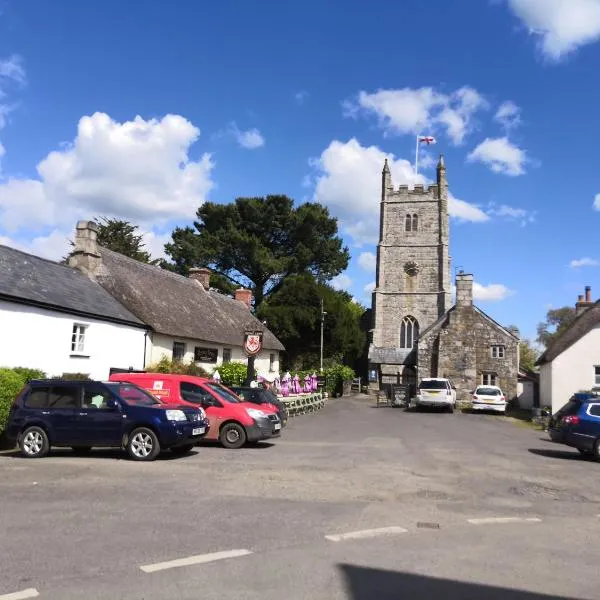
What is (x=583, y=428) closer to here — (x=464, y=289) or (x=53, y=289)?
(x=53, y=289)

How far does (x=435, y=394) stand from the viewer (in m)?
32.6

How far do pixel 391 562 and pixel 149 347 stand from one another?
839 inches

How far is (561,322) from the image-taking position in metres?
79.6

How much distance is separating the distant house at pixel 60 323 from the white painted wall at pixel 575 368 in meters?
21.1

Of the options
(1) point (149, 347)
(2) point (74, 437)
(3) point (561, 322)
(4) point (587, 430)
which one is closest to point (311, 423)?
(1) point (149, 347)

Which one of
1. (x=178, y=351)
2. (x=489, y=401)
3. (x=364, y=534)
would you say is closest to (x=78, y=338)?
(x=178, y=351)

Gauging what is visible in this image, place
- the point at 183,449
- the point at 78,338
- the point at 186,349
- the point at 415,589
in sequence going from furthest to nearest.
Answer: the point at 186,349 → the point at 78,338 → the point at 183,449 → the point at 415,589

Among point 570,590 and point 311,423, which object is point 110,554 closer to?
point 570,590

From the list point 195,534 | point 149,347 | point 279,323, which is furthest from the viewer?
point 279,323

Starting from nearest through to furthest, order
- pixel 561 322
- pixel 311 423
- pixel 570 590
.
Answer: pixel 570 590 → pixel 311 423 → pixel 561 322

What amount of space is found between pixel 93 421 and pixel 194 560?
292 inches

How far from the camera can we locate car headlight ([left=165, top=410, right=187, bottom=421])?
12.2 m

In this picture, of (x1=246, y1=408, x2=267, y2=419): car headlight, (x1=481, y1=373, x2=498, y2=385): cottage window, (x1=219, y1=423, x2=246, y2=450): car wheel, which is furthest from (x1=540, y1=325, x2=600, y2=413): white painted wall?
(x1=219, y1=423, x2=246, y2=450): car wheel

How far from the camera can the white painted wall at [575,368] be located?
1197 inches
